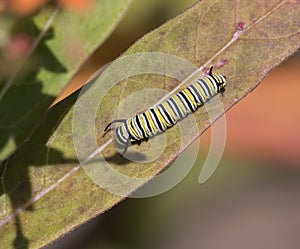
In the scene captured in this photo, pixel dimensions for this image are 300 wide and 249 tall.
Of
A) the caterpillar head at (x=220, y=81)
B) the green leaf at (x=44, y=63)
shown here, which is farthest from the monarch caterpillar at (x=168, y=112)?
the green leaf at (x=44, y=63)

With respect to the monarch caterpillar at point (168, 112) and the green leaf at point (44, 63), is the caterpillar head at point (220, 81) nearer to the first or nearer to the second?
the monarch caterpillar at point (168, 112)

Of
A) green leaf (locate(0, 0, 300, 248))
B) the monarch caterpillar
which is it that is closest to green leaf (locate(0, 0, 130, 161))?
green leaf (locate(0, 0, 300, 248))

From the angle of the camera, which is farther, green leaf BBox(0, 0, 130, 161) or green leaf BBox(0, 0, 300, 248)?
green leaf BBox(0, 0, 300, 248)

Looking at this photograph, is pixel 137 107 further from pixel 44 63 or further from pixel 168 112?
pixel 44 63

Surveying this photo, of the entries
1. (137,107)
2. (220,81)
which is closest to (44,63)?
(137,107)

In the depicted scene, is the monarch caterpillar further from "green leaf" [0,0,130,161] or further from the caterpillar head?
"green leaf" [0,0,130,161]

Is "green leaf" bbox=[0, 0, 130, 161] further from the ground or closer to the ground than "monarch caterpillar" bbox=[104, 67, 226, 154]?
further from the ground
